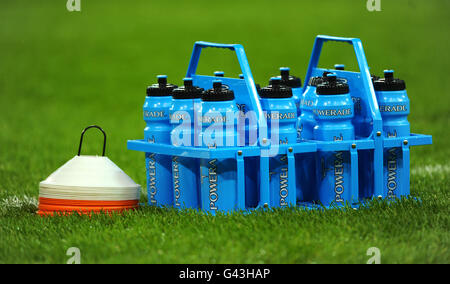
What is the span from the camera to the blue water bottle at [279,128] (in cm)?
662

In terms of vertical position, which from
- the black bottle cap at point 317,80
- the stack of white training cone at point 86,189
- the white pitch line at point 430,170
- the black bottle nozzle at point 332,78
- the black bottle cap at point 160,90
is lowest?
the white pitch line at point 430,170

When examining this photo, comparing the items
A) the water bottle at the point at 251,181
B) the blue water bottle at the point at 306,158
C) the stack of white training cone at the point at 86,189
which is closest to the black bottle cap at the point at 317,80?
the blue water bottle at the point at 306,158

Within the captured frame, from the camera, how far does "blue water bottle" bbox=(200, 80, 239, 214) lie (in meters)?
6.39

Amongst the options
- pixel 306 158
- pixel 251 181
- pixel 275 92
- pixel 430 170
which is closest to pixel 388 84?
pixel 306 158

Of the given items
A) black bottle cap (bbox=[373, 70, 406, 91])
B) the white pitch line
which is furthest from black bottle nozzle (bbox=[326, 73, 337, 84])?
Answer: the white pitch line

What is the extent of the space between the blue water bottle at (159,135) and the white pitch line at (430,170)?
329 centimetres

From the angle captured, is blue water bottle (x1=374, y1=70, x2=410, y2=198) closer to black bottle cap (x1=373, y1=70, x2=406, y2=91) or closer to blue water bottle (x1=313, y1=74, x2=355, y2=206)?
black bottle cap (x1=373, y1=70, x2=406, y2=91)

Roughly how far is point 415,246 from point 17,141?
7874mm

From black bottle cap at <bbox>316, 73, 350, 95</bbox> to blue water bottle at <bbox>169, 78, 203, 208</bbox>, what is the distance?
1.01 metres

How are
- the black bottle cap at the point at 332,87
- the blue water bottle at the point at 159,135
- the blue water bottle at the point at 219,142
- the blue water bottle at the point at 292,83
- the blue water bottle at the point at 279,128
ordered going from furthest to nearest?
the blue water bottle at the point at 292,83 → the blue water bottle at the point at 159,135 → the black bottle cap at the point at 332,87 → the blue water bottle at the point at 279,128 → the blue water bottle at the point at 219,142

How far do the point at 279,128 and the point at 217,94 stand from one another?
64 centimetres

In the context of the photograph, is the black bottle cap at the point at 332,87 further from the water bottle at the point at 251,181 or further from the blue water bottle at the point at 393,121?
the water bottle at the point at 251,181

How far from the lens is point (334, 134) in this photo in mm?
6766

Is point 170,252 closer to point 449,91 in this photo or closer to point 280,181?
point 280,181
